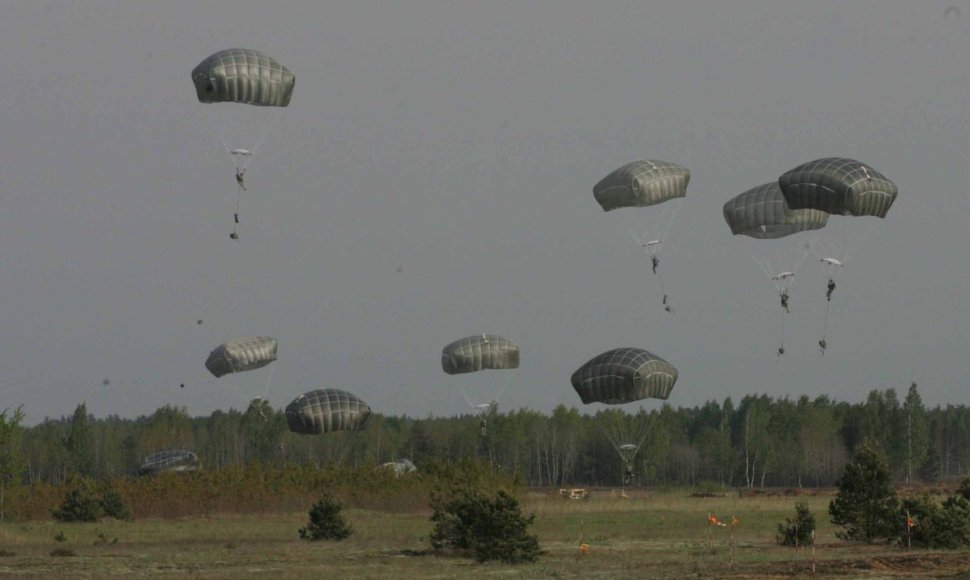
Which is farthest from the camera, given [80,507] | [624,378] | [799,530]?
[80,507]

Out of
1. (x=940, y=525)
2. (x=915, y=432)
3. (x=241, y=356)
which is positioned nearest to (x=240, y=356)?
(x=241, y=356)

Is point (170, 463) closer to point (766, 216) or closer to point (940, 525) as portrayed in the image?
point (766, 216)

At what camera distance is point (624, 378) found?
55.4 m

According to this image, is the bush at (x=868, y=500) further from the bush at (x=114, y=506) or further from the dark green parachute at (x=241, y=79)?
the bush at (x=114, y=506)

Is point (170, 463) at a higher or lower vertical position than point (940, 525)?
higher

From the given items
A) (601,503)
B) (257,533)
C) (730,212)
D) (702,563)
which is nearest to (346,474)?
(601,503)

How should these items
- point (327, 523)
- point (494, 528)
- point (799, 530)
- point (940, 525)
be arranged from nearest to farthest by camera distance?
point (494, 528) < point (940, 525) < point (799, 530) < point (327, 523)

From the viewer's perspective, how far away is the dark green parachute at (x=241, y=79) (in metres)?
51.3

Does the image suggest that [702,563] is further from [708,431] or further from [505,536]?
[708,431]

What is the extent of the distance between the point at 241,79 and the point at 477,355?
1872 cm

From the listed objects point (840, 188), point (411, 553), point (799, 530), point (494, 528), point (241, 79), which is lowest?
Answer: point (411, 553)

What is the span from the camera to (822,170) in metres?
49.8

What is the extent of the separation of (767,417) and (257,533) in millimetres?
141933

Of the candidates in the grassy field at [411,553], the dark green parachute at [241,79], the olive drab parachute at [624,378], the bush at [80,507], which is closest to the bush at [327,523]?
the grassy field at [411,553]
